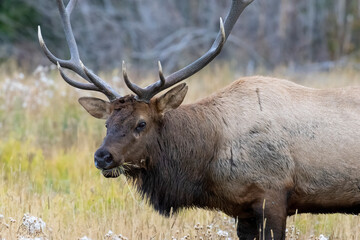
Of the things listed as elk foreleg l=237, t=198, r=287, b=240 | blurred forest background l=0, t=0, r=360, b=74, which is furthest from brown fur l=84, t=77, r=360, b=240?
blurred forest background l=0, t=0, r=360, b=74

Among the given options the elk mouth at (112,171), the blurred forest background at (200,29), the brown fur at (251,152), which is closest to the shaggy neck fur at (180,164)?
the brown fur at (251,152)

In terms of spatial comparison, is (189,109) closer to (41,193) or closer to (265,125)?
(265,125)

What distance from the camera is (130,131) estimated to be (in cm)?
529

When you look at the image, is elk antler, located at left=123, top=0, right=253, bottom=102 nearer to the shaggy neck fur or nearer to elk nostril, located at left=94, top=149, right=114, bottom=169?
the shaggy neck fur

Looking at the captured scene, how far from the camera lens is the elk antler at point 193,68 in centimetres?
539

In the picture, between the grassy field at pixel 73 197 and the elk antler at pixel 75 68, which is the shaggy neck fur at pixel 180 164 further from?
the elk antler at pixel 75 68

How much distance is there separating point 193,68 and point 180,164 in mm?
800

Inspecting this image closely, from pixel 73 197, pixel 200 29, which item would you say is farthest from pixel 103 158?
pixel 200 29

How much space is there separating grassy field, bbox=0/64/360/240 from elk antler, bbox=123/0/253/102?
2.88 ft

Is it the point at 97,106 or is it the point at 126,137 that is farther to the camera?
the point at 97,106

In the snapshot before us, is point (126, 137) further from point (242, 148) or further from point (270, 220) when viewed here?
point (270, 220)

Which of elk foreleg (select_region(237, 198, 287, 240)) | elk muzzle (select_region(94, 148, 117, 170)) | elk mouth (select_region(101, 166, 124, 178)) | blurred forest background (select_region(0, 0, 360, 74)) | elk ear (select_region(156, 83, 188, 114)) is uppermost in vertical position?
blurred forest background (select_region(0, 0, 360, 74))

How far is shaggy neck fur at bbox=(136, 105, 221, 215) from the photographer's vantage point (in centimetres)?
548

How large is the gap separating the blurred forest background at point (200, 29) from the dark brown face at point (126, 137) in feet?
42.7
